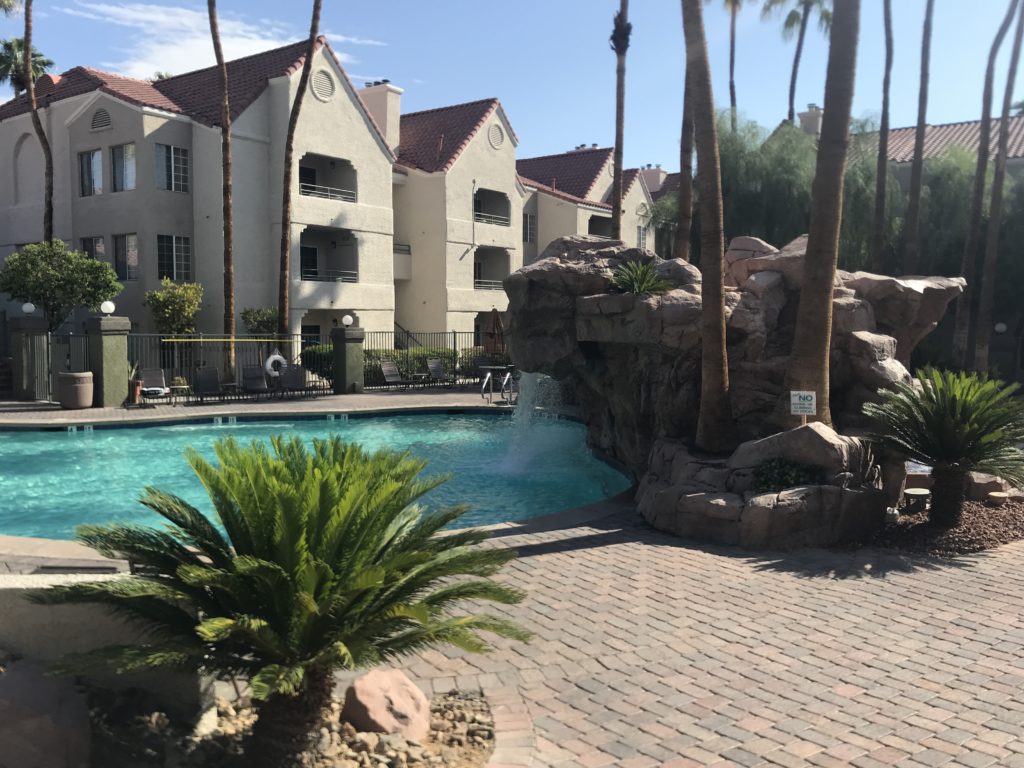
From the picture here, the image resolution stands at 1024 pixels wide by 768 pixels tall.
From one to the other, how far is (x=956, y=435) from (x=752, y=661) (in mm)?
4922

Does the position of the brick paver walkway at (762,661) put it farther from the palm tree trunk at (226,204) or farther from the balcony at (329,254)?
the balcony at (329,254)

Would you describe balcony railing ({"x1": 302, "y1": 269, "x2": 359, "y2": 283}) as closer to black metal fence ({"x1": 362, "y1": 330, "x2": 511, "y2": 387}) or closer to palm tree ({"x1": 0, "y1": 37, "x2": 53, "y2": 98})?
black metal fence ({"x1": 362, "y1": 330, "x2": 511, "y2": 387})

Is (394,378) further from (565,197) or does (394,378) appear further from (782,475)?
(782,475)

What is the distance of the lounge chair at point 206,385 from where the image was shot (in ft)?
77.7

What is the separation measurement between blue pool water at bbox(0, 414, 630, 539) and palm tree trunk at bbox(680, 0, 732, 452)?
107 inches

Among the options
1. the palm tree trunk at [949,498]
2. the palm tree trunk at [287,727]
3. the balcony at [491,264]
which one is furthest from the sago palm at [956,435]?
the balcony at [491,264]

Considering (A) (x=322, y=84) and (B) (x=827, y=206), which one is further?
(A) (x=322, y=84)

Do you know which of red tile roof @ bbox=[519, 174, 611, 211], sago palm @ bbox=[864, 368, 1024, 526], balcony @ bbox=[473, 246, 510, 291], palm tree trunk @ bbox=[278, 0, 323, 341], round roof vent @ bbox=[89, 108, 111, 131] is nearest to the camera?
sago palm @ bbox=[864, 368, 1024, 526]

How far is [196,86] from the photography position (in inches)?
1240

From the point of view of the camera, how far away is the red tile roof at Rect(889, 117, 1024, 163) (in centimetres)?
3397

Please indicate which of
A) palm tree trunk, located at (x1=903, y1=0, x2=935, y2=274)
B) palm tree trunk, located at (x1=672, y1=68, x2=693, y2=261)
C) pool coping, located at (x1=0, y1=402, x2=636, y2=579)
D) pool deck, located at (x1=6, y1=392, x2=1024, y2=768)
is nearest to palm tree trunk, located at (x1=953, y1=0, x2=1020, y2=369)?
palm tree trunk, located at (x1=903, y1=0, x2=935, y2=274)

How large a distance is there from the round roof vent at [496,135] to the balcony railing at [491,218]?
10.00ft

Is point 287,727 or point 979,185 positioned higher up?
point 979,185

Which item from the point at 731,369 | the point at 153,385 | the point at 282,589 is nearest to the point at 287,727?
the point at 282,589
